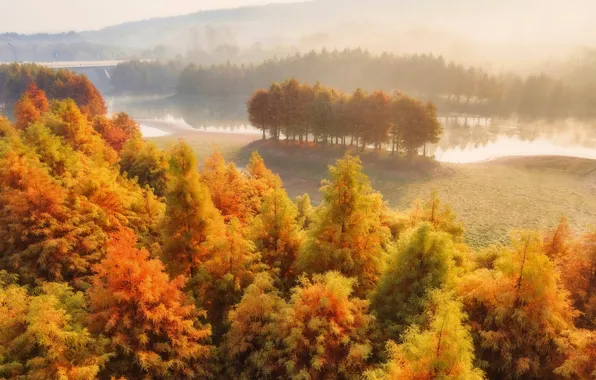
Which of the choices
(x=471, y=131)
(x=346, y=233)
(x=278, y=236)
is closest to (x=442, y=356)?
(x=346, y=233)

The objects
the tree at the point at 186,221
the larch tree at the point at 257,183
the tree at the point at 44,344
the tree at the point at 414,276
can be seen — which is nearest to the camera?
the tree at the point at 44,344

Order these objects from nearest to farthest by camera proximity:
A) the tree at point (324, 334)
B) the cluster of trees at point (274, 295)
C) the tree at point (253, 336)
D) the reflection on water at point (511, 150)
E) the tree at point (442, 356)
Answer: the tree at point (442, 356)
the cluster of trees at point (274, 295)
the tree at point (324, 334)
the tree at point (253, 336)
the reflection on water at point (511, 150)

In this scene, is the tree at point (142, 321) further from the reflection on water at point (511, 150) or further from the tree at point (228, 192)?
the reflection on water at point (511, 150)

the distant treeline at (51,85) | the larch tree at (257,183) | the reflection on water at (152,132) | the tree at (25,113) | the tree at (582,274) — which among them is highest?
the distant treeline at (51,85)

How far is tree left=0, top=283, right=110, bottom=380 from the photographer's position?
50.4 feet

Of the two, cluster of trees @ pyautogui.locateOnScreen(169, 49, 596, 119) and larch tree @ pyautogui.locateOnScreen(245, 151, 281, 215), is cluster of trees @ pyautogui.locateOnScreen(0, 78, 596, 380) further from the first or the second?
cluster of trees @ pyautogui.locateOnScreen(169, 49, 596, 119)

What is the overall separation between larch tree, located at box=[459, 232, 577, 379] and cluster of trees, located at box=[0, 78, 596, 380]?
73 mm

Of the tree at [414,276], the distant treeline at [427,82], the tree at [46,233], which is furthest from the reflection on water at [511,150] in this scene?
the tree at [46,233]

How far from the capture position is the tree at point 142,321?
17672 mm

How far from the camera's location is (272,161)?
72.8m

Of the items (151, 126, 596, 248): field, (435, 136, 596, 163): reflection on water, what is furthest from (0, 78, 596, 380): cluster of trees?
(435, 136, 596, 163): reflection on water

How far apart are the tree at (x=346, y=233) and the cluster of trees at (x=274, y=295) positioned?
87mm

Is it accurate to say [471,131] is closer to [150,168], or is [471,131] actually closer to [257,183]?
[257,183]

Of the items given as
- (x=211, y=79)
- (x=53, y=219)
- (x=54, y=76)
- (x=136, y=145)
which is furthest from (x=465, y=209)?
(x=211, y=79)
